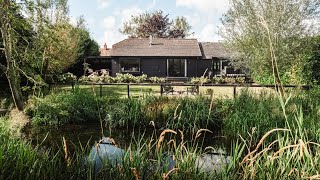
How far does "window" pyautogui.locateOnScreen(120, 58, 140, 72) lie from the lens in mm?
30266

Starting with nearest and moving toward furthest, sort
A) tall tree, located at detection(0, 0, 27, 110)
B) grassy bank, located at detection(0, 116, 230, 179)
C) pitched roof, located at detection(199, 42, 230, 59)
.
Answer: grassy bank, located at detection(0, 116, 230, 179), tall tree, located at detection(0, 0, 27, 110), pitched roof, located at detection(199, 42, 230, 59)

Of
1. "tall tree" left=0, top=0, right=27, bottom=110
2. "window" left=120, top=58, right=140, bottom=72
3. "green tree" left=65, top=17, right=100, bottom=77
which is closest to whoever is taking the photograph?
"tall tree" left=0, top=0, right=27, bottom=110

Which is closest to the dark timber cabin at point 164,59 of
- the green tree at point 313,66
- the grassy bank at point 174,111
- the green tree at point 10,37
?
the green tree at point 313,66

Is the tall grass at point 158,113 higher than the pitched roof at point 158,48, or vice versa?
the pitched roof at point 158,48

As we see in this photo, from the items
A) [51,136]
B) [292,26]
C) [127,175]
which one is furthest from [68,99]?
[292,26]

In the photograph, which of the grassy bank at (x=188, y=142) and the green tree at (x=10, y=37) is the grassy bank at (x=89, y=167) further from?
the green tree at (x=10, y=37)

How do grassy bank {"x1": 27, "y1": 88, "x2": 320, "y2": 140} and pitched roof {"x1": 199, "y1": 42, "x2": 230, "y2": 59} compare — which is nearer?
grassy bank {"x1": 27, "y1": 88, "x2": 320, "y2": 140}

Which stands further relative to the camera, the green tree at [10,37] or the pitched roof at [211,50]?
the pitched roof at [211,50]

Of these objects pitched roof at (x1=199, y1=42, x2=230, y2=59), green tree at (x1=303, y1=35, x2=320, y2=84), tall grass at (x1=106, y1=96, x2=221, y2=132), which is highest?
pitched roof at (x1=199, y1=42, x2=230, y2=59)

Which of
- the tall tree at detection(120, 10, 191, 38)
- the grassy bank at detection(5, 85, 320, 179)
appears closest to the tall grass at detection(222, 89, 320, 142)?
the grassy bank at detection(5, 85, 320, 179)

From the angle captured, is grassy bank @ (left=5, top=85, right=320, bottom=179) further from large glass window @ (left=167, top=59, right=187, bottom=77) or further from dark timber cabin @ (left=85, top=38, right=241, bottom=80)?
large glass window @ (left=167, top=59, right=187, bottom=77)

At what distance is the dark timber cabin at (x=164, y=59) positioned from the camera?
30.1m

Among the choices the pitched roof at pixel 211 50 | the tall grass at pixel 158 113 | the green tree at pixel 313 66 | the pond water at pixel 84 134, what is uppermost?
the pitched roof at pixel 211 50

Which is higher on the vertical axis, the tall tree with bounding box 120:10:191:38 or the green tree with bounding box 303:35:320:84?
the tall tree with bounding box 120:10:191:38
